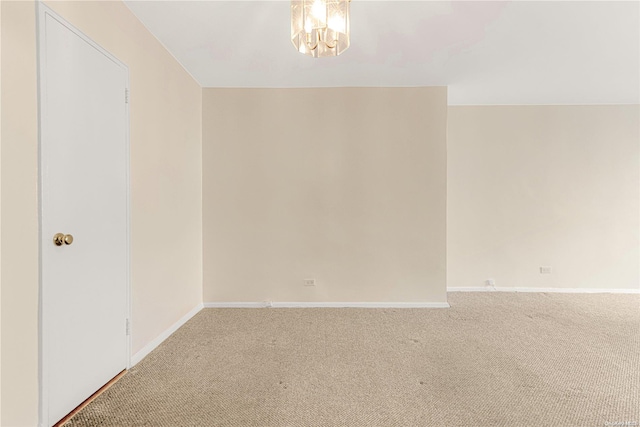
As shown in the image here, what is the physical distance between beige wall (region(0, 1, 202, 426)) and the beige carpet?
452 mm

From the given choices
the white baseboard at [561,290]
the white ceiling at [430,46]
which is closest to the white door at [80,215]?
the white ceiling at [430,46]

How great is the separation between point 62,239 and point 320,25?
73.9 inches

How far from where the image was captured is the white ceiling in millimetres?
2240

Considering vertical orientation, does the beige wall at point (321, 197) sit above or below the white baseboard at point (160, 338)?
above

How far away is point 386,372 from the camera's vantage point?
2.26m

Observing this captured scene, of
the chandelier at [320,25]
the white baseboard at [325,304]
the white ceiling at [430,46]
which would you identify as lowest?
the white baseboard at [325,304]

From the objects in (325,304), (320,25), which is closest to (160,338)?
(325,304)

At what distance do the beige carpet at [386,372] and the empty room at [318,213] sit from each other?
22mm

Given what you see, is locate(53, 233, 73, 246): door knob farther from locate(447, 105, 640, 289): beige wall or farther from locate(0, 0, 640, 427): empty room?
locate(447, 105, 640, 289): beige wall

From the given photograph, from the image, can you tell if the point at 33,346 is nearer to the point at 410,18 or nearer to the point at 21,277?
the point at 21,277

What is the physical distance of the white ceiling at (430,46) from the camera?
2.24m

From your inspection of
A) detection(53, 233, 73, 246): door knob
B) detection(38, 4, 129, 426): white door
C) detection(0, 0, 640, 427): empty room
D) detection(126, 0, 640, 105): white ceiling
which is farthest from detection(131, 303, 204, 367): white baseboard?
detection(126, 0, 640, 105): white ceiling

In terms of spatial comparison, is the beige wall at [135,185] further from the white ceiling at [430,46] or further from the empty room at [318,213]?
the white ceiling at [430,46]

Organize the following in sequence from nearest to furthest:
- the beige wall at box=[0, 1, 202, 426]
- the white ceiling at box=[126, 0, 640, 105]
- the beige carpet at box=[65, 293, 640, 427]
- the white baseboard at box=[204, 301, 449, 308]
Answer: the beige wall at box=[0, 1, 202, 426]
the beige carpet at box=[65, 293, 640, 427]
the white ceiling at box=[126, 0, 640, 105]
the white baseboard at box=[204, 301, 449, 308]
